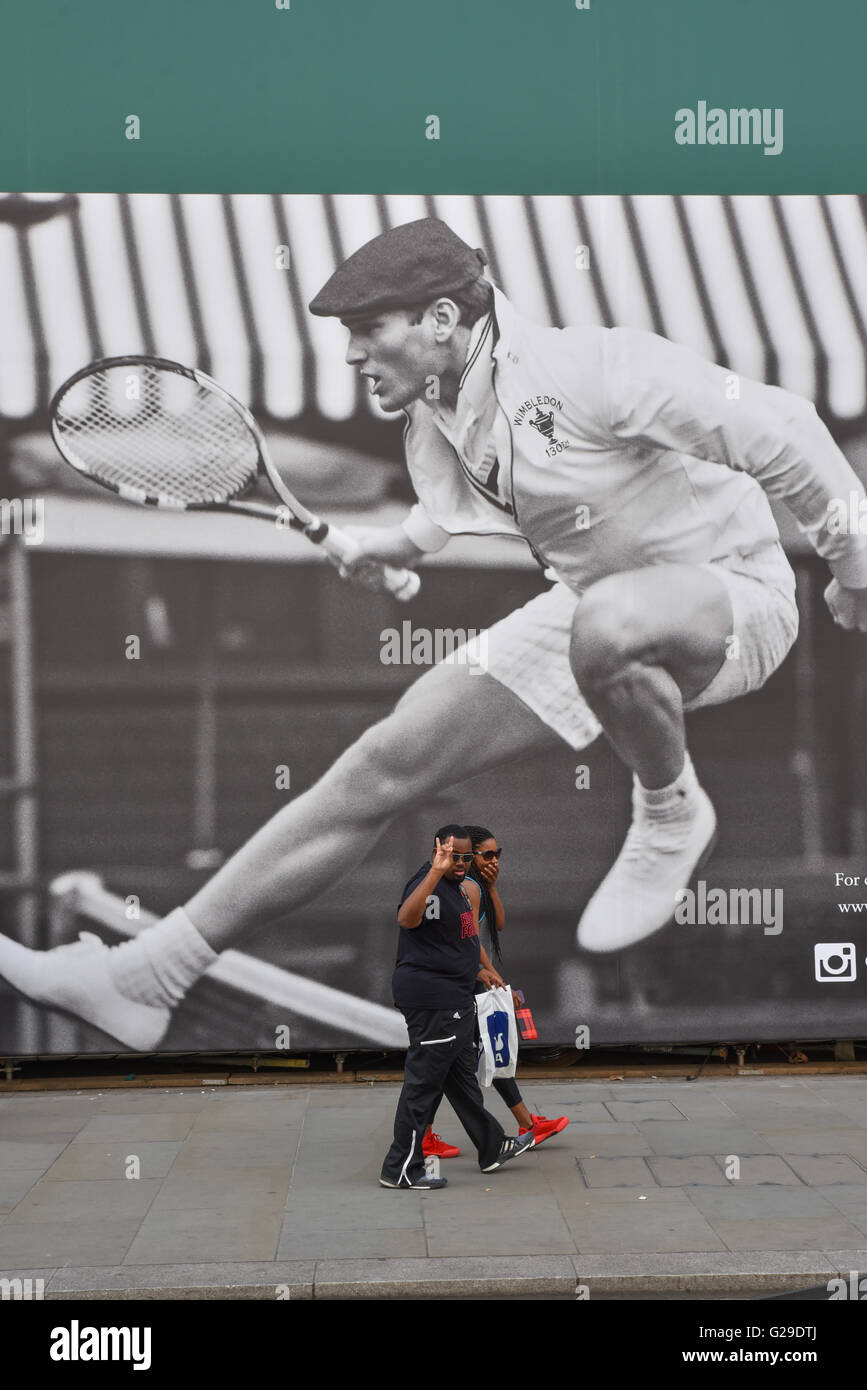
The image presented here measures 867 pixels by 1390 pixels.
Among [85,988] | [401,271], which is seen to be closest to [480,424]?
[401,271]

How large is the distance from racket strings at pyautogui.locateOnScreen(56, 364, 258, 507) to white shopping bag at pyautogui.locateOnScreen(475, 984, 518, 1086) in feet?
12.5

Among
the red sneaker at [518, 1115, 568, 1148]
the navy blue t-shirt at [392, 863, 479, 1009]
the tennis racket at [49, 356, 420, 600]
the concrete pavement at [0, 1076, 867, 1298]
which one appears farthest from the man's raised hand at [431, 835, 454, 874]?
the tennis racket at [49, 356, 420, 600]

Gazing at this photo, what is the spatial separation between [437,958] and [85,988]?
125 inches

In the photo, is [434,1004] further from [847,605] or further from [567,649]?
[847,605]

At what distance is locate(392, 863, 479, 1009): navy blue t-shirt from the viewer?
7031 mm

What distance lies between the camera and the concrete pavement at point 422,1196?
575 cm

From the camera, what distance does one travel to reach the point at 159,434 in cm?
927

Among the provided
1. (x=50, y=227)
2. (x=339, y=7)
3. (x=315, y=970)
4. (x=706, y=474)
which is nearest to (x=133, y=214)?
(x=50, y=227)

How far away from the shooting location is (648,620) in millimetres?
9320

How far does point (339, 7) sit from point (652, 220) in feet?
8.26

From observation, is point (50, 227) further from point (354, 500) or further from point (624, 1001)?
point (624, 1001)

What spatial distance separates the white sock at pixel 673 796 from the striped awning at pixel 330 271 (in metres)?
2.55

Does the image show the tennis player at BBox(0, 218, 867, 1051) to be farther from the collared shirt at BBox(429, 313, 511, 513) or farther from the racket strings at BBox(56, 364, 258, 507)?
the racket strings at BBox(56, 364, 258, 507)

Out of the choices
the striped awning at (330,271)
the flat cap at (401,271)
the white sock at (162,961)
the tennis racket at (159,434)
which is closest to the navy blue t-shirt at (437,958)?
the white sock at (162,961)
